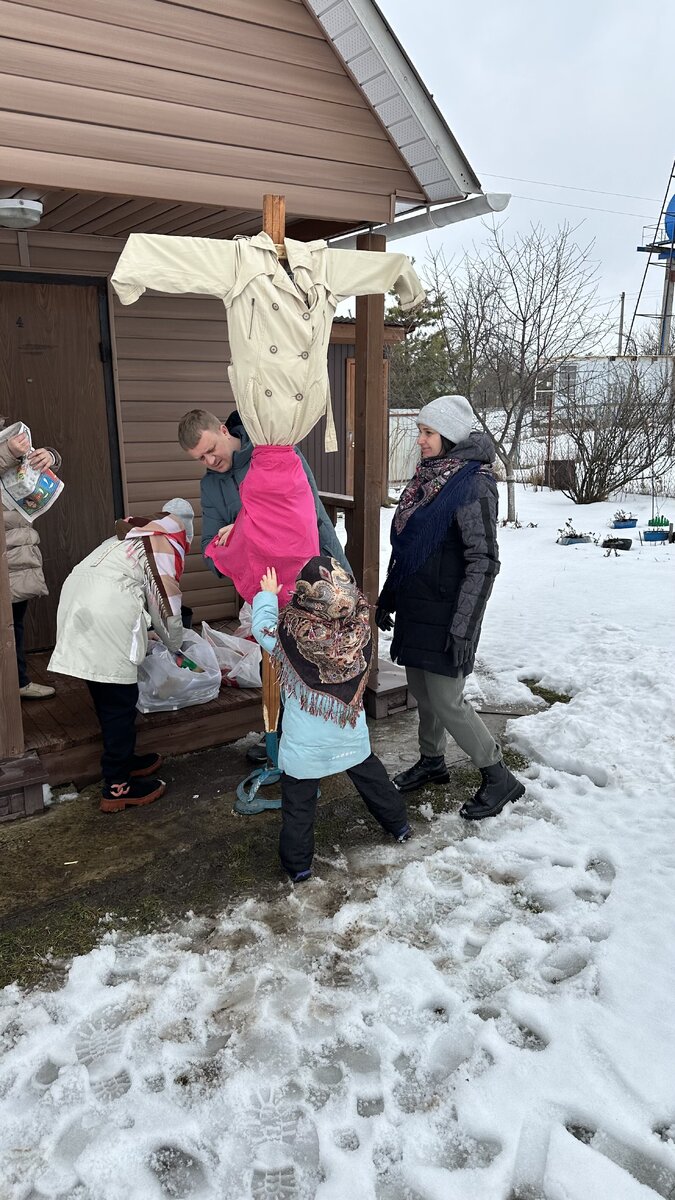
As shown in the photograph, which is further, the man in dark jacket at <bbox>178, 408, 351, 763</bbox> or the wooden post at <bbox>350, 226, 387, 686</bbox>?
the wooden post at <bbox>350, 226, 387, 686</bbox>

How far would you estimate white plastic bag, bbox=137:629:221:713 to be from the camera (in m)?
4.42

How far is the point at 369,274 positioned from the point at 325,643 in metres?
1.89

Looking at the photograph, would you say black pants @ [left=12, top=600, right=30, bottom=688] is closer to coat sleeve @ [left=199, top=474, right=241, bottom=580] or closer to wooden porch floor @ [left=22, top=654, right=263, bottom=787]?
wooden porch floor @ [left=22, top=654, right=263, bottom=787]

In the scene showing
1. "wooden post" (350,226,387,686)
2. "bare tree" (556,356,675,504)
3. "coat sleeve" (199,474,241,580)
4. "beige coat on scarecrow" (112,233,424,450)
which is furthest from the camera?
"bare tree" (556,356,675,504)

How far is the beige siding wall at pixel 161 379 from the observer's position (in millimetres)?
5539

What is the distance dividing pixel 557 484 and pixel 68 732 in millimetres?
13924

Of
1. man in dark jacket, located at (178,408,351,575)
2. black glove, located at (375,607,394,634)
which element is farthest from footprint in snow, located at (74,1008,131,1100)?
black glove, located at (375,607,394,634)

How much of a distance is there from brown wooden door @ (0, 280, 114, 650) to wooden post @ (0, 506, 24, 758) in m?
1.94

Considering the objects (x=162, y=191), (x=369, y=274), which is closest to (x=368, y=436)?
(x=369, y=274)

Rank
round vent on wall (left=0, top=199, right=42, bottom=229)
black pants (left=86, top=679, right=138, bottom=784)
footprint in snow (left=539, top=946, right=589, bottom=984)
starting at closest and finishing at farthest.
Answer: footprint in snow (left=539, top=946, right=589, bottom=984) → black pants (left=86, top=679, right=138, bottom=784) → round vent on wall (left=0, top=199, right=42, bottom=229)

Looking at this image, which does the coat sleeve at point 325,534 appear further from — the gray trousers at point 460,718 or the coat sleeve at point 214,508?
the gray trousers at point 460,718

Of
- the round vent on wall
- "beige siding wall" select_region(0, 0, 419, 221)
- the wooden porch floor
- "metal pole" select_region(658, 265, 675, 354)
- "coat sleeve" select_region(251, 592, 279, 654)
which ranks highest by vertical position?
"metal pole" select_region(658, 265, 675, 354)

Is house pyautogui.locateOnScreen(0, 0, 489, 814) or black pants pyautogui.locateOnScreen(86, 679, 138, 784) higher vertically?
house pyautogui.locateOnScreen(0, 0, 489, 814)

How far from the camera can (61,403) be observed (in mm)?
5496
